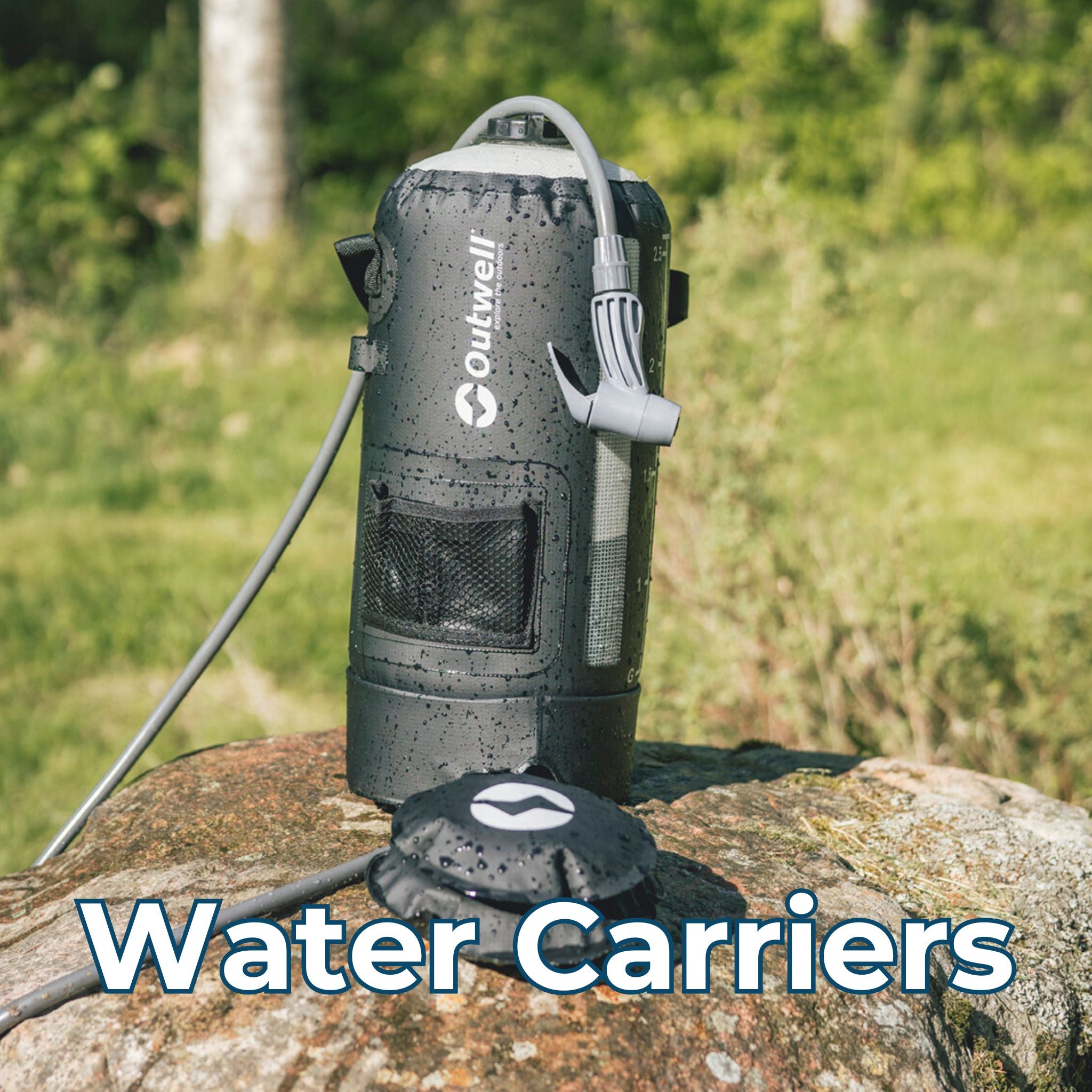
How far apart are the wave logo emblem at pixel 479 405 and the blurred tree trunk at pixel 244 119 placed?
5772 millimetres

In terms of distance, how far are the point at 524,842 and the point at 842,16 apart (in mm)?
11058

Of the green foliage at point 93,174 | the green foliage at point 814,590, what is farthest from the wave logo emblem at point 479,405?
the green foliage at point 93,174

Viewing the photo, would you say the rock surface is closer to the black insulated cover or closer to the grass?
the black insulated cover

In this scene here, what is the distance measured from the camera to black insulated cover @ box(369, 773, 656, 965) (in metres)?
1.74

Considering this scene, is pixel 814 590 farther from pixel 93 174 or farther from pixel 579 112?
pixel 579 112

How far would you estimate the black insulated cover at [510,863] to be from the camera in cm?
174

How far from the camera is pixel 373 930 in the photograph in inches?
71.4

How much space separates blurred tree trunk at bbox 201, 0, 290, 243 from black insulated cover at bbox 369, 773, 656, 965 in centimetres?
623

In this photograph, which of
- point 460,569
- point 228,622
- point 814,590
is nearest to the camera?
point 460,569

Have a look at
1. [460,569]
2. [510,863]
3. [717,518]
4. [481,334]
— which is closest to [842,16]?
[717,518]

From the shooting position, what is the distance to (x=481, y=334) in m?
2.10

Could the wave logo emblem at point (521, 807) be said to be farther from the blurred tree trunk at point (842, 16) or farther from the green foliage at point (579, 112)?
the blurred tree trunk at point (842, 16)

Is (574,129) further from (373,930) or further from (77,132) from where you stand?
(77,132)

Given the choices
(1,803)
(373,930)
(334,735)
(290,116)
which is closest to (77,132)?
(290,116)
